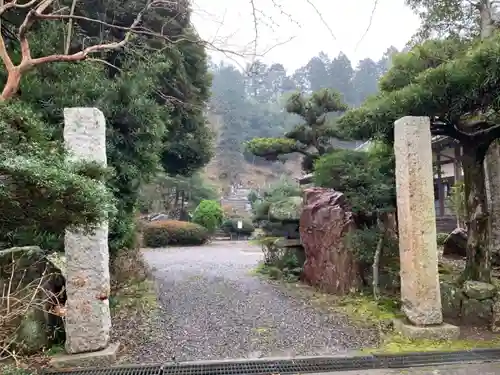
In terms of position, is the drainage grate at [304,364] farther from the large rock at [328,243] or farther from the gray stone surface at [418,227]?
the large rock at [328,243]

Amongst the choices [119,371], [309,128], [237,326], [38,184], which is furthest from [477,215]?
[309,128]

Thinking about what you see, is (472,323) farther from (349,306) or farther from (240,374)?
(240,374)

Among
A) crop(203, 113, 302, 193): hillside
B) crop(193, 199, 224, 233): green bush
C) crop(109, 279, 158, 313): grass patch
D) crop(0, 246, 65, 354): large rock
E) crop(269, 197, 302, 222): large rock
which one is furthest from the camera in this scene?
crop(203, 113, 302, 193): hillside

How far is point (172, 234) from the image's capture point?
13.8m

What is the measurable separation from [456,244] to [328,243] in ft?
9.21

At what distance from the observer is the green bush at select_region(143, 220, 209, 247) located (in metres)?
13.5

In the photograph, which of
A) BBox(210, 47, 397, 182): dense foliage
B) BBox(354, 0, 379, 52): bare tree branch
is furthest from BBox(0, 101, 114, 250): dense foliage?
BBox(210, 47, 397, 182): dense foliage

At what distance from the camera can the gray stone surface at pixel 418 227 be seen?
11.1 feet

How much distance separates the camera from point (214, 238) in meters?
17.0

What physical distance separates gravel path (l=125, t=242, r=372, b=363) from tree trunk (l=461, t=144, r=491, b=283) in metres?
1.33

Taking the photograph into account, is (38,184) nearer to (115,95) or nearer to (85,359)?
(85,359)

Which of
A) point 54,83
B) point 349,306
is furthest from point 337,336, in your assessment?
point 54,83

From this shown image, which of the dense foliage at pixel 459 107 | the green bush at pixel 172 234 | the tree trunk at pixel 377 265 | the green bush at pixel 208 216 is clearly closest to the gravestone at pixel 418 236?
the dense foliage at pixel 459 107

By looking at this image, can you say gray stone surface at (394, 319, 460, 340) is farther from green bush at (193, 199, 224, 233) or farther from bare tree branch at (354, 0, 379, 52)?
green bush at (193, 199, 224, 233)
